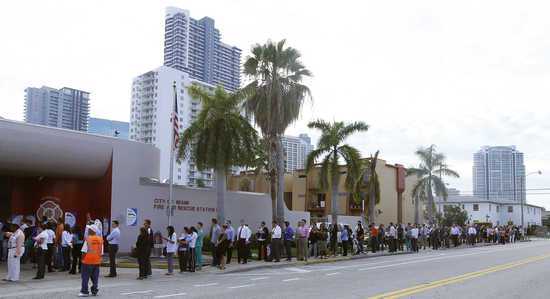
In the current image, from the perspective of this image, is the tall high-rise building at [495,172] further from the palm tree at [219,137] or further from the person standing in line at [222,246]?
the person standing in line at [222,246]

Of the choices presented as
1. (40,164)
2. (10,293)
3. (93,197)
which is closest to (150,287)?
(10,293)

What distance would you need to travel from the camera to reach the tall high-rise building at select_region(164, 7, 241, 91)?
121750mm

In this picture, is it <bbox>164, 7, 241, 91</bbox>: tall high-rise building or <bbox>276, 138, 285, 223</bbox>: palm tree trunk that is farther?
<bbox>164, 7, 241, 91</bbox>: tall high-rise building

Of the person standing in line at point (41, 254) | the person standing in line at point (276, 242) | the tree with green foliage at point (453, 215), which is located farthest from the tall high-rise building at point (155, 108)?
the person standing in line at point (41, 254)

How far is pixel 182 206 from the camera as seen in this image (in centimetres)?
2912

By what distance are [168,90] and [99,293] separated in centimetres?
9315

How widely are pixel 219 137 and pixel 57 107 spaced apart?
39.1m

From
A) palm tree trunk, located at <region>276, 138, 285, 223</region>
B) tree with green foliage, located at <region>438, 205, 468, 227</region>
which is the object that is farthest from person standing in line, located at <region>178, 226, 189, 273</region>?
tree with green foliage, located at <region>438, 205, 468, 227</region>

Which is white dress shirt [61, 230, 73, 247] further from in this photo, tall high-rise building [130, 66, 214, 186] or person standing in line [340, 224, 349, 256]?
tall high-rise building [130, 66, 214, 186]

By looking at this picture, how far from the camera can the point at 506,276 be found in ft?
57.6

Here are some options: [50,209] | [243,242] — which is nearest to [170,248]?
[243,242]

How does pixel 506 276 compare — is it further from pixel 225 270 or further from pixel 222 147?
pixel 222 147

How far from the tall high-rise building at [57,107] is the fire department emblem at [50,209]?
33.6m

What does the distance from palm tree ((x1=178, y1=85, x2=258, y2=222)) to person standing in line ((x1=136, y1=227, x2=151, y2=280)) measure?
36.1ft
